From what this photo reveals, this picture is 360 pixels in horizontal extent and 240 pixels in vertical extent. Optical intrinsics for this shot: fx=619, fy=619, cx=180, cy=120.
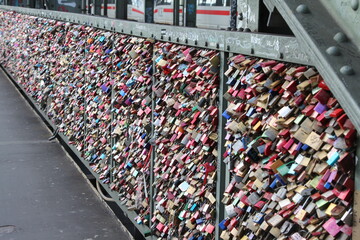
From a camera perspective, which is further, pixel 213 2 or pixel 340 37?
pixel 213 2

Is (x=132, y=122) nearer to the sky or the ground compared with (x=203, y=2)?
nearer to the ground

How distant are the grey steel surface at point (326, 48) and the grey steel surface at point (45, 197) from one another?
144 inches

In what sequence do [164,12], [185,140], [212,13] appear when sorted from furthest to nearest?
[164,12] < [212,13] < [185,140]

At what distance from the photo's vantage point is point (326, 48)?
5.52 ft

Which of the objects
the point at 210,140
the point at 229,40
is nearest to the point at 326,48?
the point at 229,40

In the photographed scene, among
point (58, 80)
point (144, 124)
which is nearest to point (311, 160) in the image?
point (144, 124)

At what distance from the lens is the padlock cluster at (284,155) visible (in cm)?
200

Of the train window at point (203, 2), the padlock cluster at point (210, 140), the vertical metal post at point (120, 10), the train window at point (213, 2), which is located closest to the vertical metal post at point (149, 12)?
the padlock cluster at point (210, 140)

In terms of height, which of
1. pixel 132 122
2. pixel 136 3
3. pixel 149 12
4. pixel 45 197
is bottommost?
pixel 45 197

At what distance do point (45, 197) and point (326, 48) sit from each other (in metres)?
4.89

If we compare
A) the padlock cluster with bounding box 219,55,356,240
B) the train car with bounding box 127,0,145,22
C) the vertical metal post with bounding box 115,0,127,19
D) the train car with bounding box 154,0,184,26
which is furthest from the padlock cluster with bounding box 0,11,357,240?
the train car with bounding box 127,0,145,22

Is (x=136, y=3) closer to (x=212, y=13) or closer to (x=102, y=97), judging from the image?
(x=212, y=13)

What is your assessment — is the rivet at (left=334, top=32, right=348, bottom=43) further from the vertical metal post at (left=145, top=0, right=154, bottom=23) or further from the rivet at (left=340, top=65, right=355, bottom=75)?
the vertical metal post at (left=145, top=0, right=154, bottom=23)

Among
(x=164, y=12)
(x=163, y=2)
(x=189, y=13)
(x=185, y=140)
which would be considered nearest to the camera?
(x=185, y=140)
